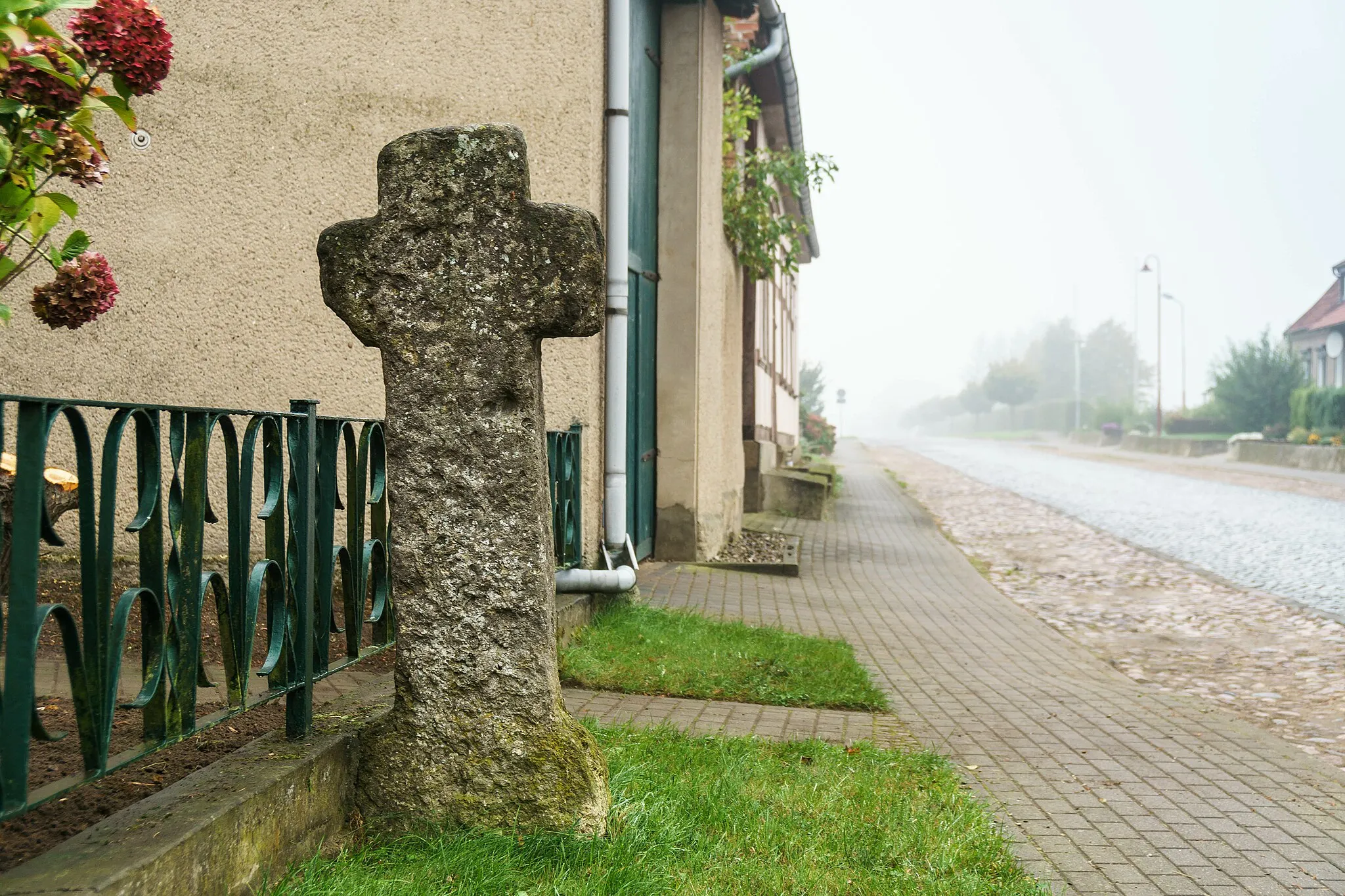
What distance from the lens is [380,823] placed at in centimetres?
317

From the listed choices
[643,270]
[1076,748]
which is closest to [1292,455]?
[643,270]

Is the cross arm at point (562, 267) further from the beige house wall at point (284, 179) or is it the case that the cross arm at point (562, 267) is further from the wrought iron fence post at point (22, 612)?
the beige house wall at point (284, 179)

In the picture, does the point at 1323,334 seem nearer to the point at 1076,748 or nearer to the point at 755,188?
the point at 755,188

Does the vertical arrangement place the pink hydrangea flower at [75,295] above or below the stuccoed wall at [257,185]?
below

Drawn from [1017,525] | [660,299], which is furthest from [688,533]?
[1017,525]

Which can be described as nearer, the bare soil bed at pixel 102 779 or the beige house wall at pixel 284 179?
the bare soil bed at pixel 102 779

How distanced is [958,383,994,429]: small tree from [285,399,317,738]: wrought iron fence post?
124m

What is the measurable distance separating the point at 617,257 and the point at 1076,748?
439cm

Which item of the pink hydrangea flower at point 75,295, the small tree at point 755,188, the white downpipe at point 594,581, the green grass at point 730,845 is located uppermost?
the small tree at point 755,188

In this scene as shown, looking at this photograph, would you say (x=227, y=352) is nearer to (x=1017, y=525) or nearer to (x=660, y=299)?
(x=660, y=299)

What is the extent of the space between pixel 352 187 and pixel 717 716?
13.1 feet

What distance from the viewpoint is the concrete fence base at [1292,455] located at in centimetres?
2986

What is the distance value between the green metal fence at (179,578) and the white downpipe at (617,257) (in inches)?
155

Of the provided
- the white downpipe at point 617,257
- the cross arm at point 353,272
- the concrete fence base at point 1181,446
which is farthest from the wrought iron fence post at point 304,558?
the concrete fence base at point 1181,446
